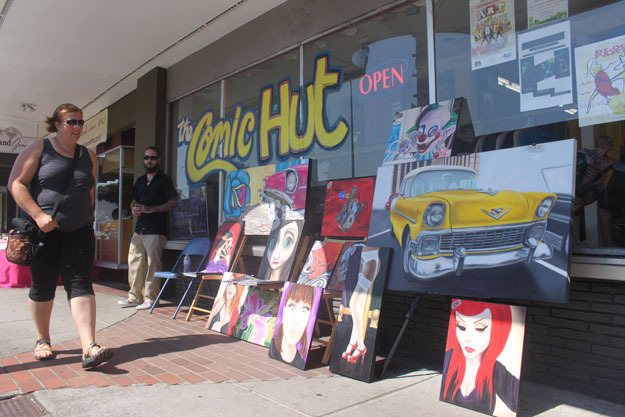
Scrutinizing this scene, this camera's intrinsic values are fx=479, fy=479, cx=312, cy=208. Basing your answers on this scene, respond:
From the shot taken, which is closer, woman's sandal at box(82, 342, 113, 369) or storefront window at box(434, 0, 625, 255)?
storefront window at box(434, 0, 625, 255)

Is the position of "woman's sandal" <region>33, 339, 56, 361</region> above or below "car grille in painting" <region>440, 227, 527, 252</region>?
below

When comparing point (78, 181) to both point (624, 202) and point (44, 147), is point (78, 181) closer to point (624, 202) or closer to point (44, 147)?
point (44, 147)

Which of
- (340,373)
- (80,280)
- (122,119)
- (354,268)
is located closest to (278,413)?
(340,373)

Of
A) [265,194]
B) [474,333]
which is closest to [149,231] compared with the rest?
[265,194]

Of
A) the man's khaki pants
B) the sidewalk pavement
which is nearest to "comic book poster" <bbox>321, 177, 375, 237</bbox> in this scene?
the sidewalk pavement

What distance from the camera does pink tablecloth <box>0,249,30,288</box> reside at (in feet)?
26.5

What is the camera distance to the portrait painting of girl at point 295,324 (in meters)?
3.61

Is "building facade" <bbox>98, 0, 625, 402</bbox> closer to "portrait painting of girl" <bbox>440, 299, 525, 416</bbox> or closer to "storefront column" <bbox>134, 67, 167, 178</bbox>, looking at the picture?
Result: "portrait painting of girl" <bbox>440, 299, 525, 416</bbox>

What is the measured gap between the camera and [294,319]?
376 cm

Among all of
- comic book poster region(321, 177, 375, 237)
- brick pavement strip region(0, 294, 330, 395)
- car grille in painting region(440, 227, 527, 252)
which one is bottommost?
brick pavement strip region(0, 294, 330, 395)

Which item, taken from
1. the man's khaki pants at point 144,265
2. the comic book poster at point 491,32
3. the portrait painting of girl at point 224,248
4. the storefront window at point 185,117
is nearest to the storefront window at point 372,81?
the comic book poster at point 491,32

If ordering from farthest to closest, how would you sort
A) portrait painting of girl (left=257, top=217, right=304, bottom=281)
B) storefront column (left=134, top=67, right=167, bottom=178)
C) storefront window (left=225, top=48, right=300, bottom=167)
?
storefront column (left=134, top=67, right=167, bottom=178) < storefront window (left=225, top=48, right=300, bottom=167) < portrait painting of girl (left=257, top=217, right=304, bottom=281)

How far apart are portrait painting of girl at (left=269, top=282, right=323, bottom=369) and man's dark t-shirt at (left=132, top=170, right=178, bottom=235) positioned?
286 centimetres

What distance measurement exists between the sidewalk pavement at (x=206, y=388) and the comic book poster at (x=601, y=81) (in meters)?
1.83
